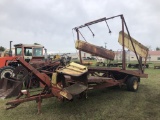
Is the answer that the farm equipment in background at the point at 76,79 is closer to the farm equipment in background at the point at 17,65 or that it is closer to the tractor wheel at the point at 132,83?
the tractor wheel at the point at 132,83

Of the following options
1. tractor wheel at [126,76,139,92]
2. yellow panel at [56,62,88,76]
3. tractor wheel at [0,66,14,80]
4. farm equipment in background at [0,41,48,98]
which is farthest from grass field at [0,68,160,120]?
tractor wheel at [0,66,14,80]

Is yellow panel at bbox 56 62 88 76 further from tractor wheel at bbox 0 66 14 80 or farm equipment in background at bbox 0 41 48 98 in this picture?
tractor wheel at bbox 0 66 14 80

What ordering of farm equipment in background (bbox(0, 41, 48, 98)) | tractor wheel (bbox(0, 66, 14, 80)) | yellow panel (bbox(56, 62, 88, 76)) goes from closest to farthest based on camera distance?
yellow panel (bbox(56, 62, 88, 76)) → farm equipment in background (bbox(0, 41, 48, 98)) → tractor wheel (bbox(0, 66, 14, 80))

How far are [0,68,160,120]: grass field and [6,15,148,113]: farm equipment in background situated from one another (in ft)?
0.98

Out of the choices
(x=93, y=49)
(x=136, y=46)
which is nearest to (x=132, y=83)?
(x=136, y=46)

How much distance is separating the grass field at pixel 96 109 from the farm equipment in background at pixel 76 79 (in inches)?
11.7

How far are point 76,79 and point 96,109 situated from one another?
1003mm

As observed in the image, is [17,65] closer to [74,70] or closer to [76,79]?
[76,79]

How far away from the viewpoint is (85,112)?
543 centimetres

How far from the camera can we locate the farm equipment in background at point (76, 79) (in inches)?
200

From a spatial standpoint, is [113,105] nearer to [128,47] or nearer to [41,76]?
[41,76]

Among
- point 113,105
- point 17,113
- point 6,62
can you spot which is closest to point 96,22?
point 113,105

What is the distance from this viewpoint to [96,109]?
569cm

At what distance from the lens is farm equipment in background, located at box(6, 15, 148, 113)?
200 inches
